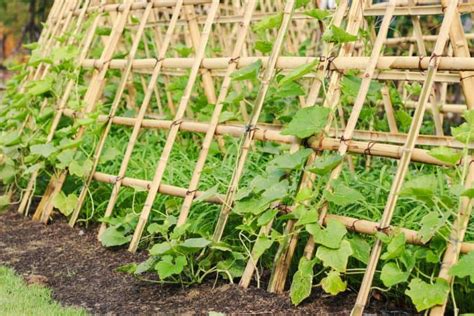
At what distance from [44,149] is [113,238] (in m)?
0.80

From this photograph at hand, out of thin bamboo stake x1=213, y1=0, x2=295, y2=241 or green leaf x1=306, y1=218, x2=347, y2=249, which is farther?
thin bamboo stake x1=213, y1=0, x2=295, y2=241

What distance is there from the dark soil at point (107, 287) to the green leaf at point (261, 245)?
0.15 meters

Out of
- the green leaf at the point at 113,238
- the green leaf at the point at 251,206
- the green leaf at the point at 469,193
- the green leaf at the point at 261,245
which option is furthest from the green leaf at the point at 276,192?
the green leaf at the point at 113,238

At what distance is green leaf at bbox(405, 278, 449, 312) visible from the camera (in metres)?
2.30

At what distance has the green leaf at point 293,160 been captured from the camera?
2709 mm

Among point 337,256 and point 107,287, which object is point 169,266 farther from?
point 337,256

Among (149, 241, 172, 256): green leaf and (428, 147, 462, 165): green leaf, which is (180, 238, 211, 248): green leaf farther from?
(428, 147, 462, 165): green leaf

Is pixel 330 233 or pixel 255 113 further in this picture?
pixel 255 113

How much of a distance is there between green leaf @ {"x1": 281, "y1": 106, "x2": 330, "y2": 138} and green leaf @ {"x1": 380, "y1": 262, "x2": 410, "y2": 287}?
0.54m

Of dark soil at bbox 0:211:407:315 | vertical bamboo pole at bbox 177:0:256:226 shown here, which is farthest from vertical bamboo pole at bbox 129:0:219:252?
vertical bamboo pole at bbox 177:0:256:226

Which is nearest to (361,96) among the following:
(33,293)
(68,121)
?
(33,293)

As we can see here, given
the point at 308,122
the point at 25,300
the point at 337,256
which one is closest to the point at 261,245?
the point at 337,256

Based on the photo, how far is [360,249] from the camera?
2.62m

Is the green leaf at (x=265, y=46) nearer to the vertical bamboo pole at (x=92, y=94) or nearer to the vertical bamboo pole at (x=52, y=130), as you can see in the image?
the vertical bamboo pole at (x=92, y=94)
